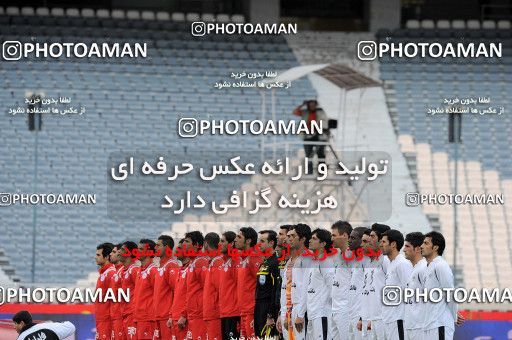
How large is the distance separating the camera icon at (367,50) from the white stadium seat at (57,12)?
265 inches

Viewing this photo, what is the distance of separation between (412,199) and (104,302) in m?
3.87

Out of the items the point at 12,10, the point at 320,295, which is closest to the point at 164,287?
the point at 320,295

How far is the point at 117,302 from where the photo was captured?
602 inches

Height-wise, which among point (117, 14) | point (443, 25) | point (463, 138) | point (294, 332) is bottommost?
point (294, 332)

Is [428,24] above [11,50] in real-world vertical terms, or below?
above

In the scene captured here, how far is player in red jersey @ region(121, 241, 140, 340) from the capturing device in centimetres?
1516

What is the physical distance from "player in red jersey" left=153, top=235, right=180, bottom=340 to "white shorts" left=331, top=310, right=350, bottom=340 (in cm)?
206

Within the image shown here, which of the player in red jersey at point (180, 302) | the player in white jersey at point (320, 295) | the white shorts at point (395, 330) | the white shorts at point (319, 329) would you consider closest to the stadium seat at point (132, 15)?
the player in red jersey at point (180, 302)

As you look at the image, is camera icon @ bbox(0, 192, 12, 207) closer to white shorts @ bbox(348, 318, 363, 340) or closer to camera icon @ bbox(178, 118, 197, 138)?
camera icon @ bbox(178, 118, 197, 138)

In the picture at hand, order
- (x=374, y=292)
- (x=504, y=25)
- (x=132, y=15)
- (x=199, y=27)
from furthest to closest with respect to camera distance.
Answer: (x=504, y=25)
(x=132, y=15)
(x=199, y=27)
(x=374, y=292)

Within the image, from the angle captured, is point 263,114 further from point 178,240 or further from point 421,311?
point 421,311

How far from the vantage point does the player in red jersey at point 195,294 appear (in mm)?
14648

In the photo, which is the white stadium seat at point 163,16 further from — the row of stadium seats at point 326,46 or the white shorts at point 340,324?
the white shorts at point 340,324

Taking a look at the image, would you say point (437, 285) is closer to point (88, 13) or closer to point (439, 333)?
point (439, 333)
